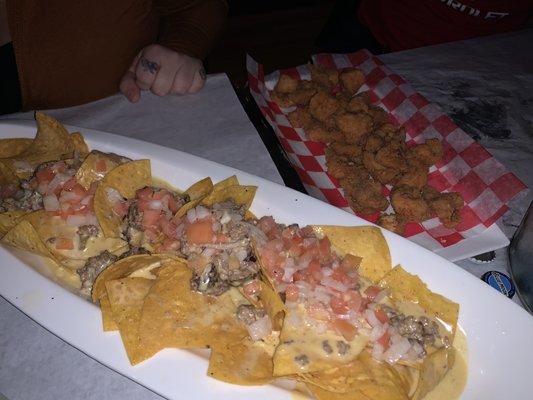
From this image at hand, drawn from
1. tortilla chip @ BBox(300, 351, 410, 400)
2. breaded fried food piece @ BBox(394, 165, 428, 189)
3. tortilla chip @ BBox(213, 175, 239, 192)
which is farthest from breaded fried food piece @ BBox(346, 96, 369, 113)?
tortilla chip @ BBox(300, 351, 410, 400)

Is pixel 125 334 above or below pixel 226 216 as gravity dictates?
below

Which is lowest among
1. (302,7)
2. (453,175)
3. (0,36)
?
(302,7)

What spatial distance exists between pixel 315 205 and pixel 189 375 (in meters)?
0.75

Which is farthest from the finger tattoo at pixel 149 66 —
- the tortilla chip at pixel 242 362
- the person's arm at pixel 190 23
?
the tortilla chip at pixel 242 362

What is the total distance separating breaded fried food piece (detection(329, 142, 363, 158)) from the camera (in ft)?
7.64

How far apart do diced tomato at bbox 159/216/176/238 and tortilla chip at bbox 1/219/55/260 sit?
40cm

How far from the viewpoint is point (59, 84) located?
7.47ft

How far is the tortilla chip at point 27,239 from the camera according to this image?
63.9 inches

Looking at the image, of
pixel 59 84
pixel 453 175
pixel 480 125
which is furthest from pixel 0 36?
pixel 480 125

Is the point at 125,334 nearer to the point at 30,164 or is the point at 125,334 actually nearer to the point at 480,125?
the point at 30,164

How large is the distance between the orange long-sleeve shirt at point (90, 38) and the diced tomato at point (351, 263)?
4.97ft

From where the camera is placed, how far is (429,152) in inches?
89.0

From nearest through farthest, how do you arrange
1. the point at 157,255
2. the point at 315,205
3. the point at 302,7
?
1. the point at 157,255
2. the point at 315,205
3. the point at 302,7

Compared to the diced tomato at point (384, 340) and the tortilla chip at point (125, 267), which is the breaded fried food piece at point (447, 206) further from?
the tortilla chip at point (125, 267)
